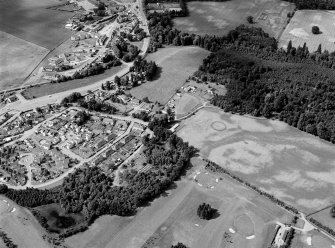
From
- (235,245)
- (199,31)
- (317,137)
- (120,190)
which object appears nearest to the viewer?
(235,245)

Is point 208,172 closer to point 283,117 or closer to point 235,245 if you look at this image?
point 235,245

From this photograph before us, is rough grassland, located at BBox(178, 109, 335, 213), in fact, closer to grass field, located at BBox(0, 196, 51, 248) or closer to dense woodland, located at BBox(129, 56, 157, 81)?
dense woodland, located at BBox(129, 56, 157, 81)

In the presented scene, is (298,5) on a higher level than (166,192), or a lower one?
higher

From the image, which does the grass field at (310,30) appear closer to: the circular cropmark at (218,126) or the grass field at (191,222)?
the circular cropmark at (218,126)

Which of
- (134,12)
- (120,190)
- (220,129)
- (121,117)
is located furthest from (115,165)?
(134,12)

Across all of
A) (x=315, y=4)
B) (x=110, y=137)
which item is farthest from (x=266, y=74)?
(x=315, y=4)

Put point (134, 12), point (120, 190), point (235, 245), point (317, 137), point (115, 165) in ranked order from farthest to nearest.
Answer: point (134, 12), point (317, 137), point (115, 165), point (120, 190), point (235, 245)

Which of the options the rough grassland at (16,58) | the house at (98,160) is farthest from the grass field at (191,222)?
the rough grassland at (16,58)
